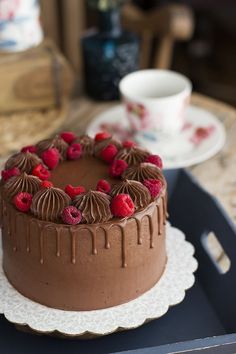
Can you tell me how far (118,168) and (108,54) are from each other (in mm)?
600

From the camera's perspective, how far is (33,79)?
1.40 metres

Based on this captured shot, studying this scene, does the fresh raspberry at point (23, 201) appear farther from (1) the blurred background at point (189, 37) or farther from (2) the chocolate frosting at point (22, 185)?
(1) the blurred background at point (189, 37)

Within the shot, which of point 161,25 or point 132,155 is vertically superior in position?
point 132,155

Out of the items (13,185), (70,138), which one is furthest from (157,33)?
(13,185)

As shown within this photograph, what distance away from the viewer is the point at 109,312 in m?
0.84

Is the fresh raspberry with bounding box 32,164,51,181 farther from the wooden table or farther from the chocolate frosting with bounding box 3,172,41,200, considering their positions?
the wooden table

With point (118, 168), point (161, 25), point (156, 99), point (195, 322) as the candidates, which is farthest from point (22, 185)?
point (161, 25)

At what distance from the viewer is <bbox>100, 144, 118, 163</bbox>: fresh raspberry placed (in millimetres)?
917

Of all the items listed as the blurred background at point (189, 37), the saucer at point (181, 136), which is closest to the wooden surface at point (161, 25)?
the blurred background at point (189, 37)

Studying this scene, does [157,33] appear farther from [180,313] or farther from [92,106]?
[180,313]

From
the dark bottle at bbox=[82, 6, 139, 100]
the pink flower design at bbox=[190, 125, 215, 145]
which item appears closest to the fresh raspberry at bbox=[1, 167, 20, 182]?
the pink flower design at bbox=[190, 125, 215, 145]

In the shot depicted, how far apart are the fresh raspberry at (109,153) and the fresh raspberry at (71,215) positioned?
15cm

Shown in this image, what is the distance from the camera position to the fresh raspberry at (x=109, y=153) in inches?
36.1

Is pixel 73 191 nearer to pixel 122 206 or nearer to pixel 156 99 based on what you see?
pixel 122 206
